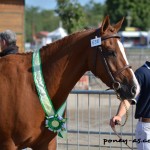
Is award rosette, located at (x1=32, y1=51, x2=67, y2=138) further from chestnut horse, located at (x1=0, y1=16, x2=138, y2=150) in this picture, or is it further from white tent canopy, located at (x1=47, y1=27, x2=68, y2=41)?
white tent canopy, located at (x1=47, y1=27, x2=68, y2=41)

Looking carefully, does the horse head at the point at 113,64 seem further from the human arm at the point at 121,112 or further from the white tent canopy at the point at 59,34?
the white tent canopy at the point at 59,34

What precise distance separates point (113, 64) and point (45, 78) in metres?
0.77

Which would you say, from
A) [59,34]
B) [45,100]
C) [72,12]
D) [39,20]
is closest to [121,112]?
[45,100]

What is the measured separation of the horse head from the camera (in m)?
4.65

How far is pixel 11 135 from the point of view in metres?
4.97

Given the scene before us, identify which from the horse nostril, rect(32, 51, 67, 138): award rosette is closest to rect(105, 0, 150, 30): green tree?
rect(32, 51, 67, 138): award rosette

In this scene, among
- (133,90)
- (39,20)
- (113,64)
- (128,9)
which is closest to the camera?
(133,90)

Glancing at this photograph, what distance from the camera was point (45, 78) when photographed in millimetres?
5047

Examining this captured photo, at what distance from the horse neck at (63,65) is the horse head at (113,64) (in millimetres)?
165

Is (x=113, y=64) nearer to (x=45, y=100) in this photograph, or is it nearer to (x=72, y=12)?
(x=45, y=100)

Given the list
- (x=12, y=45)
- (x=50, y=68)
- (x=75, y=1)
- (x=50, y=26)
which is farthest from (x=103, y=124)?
(x=50, y=26)

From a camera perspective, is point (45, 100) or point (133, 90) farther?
point (45, 100)

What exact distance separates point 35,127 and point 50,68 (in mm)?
636

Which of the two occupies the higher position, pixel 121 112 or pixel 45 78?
pixel 45 78
